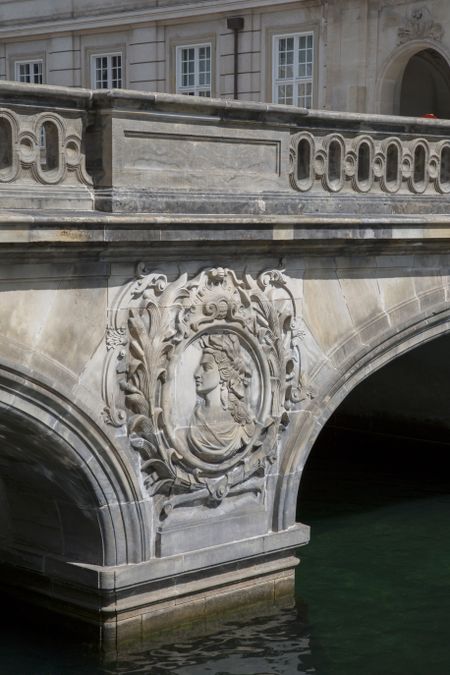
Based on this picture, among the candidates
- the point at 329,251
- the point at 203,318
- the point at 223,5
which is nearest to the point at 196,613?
the point at 203,318

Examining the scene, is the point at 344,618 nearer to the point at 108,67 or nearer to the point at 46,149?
the point at 46,149

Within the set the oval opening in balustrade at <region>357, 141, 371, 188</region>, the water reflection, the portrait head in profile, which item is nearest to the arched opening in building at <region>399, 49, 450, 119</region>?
the oval opening in balustrade at <region>357, 141, 371, 188</region>

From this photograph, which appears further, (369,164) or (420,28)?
(420,28)

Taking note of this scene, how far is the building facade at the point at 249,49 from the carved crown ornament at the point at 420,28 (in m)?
0.01

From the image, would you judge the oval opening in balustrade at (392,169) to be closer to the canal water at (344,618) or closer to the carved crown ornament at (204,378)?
the carved crown ornament at (204,378)

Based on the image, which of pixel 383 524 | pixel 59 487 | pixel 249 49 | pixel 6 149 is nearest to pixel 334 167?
pixel 6 149

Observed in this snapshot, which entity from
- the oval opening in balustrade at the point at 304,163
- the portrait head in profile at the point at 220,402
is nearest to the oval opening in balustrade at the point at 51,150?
the portrait head in profile at the point at 220,402

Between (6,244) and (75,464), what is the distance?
1.88 m

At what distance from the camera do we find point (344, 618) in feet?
35.9

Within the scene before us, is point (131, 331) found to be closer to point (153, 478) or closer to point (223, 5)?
point (153, 478)

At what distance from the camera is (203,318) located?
9828mm

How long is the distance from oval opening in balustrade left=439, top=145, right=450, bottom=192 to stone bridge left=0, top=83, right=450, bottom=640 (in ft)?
0.06

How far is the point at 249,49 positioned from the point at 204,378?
10.4m

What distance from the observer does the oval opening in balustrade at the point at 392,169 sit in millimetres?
11055
